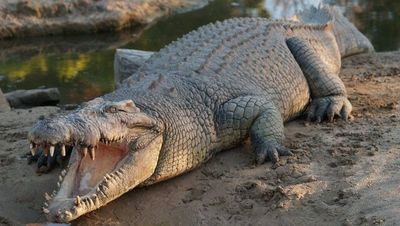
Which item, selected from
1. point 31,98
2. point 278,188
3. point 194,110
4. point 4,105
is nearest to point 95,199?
point 278,188

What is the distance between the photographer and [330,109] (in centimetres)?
508

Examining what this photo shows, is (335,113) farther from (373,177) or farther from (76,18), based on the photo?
(76,18)

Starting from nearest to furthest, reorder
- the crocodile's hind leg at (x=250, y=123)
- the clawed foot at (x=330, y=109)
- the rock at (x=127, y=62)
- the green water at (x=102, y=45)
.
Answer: the crocodile's hind leg at (x=250, y=123), the clawed foot at (x=330, y=109), the rock at (x=127, y=62), the green water at (x=102, y=45)

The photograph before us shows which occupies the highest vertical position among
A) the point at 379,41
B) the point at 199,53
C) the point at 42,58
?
the point at 199,53

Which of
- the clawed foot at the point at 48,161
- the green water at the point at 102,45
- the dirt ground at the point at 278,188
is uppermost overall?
the dirt ground at the point at 278,188

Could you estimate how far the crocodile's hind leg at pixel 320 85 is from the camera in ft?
16.7

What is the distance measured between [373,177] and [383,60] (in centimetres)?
408

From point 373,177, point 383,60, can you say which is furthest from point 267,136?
point 383,60

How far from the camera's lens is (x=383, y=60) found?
7.45 meters

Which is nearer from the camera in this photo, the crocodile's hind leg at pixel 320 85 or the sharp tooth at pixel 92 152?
the sharp tooth at pixel 92 152

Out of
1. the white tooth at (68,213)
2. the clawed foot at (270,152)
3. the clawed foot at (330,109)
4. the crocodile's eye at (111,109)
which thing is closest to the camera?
the white tooth at (68,213)

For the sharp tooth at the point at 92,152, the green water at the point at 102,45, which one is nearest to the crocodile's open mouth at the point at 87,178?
the sharp tooth at the point at 92,152

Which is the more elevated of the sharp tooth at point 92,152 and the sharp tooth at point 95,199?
the sharp tooth at point 92,152

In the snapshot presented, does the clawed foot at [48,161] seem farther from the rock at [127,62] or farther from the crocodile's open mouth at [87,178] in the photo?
the rock at [127,62]
